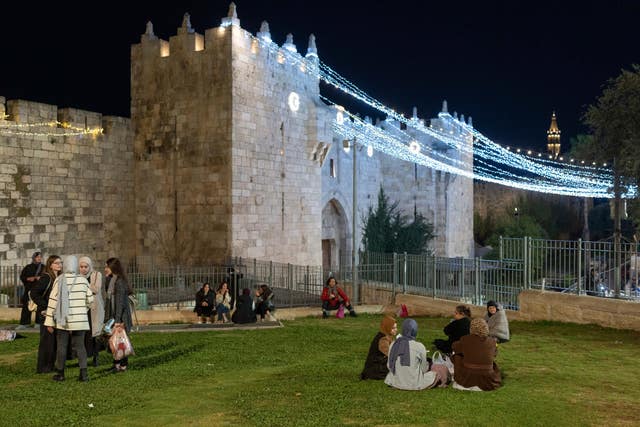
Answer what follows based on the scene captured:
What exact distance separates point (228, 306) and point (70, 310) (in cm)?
585

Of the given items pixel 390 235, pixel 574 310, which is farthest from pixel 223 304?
pixel 390 235

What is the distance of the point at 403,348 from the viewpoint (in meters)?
6.07

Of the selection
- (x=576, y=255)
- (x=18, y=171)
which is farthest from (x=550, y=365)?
(x=18, y=171)

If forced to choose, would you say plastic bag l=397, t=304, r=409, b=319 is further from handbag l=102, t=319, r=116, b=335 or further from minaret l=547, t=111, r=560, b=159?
minaret l=547, t=111, r=560, b=159

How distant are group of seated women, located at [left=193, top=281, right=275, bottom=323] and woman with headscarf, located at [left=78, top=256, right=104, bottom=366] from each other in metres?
3.92

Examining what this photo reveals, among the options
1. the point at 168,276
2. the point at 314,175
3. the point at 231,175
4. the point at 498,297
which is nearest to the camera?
the point at 498,297

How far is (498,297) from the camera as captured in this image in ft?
40.0

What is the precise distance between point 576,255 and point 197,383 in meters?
6.82

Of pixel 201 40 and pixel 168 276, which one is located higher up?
pixel 201 40

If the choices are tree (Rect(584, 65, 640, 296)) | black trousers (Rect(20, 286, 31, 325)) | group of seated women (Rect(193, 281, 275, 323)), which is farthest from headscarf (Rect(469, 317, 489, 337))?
tree (Rect(584, 65, 640, 296))

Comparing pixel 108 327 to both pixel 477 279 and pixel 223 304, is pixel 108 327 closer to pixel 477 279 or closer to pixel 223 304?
pixel 223 304

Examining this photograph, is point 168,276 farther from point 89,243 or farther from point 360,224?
point 360,224

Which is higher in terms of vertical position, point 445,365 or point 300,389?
point 445,365

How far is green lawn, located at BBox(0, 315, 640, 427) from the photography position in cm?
526
